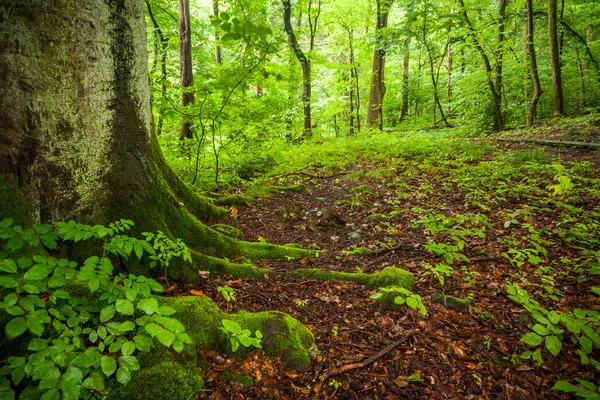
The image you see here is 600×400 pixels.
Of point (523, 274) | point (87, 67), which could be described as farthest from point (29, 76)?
point (523, 274)

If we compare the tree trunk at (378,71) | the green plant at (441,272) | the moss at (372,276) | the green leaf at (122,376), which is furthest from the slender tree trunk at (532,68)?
the green leaf at (122,376)

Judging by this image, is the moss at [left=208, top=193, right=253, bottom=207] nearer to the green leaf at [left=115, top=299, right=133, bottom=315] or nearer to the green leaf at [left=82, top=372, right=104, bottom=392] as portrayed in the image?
the green leaf at [left=115, top=299, right=133, bottom=315]

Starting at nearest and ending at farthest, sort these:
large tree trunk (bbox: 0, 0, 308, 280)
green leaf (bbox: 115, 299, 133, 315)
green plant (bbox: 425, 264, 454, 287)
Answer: green leaf (bbox: 115, 299, 133, 315)
large tree trunk (bbox: 0, 0, 308, 280)
green plant (bbox: 425, 264, 454, 287)

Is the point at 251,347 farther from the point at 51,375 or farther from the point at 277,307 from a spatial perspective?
the point at 51,375

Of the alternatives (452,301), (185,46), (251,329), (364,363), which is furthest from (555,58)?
(251,329)

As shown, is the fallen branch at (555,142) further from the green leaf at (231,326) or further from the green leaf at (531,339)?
the green leaf at (231,326)

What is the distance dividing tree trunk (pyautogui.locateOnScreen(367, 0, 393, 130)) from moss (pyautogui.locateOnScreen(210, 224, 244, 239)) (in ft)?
36.1

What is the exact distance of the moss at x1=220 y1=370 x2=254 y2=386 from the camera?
1.97 meters

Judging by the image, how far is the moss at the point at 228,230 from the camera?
168 inches

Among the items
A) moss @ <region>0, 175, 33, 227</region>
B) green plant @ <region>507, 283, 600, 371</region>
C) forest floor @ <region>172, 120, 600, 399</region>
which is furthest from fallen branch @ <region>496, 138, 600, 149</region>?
moss @ <region>0, 175, 33, 227</region>

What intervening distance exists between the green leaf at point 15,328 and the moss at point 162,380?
679 millimetres

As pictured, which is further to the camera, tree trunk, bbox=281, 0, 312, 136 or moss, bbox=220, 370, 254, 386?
tree trunk, bbox=281, 0, 312, 136

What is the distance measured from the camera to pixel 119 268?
2662 millimetres

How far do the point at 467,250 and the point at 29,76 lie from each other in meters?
4.85
